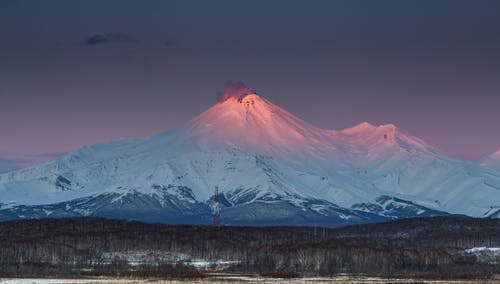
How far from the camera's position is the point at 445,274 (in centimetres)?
18388

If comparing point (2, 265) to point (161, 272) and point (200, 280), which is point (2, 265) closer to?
point (161, 272)

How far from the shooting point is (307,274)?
188375 mm

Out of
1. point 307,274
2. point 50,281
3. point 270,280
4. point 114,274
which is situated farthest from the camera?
point 307,274

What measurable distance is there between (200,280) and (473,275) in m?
44.2

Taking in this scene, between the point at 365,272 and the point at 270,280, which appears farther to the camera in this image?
the point at 365,272

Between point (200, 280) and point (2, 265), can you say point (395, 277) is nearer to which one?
point (200, 280)

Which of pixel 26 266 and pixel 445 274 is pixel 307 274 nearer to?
pixel 445 274

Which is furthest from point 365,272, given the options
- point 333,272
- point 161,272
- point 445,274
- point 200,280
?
point 200,280

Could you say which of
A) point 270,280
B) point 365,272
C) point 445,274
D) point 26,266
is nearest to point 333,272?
point 365,272

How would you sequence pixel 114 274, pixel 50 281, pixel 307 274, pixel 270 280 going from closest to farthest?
pixel 50 281 → pixel 270 280 → pixel 114 274 → pixel 307 274

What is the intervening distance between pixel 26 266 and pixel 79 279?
40.0 meters

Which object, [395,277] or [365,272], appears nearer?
[395,277]

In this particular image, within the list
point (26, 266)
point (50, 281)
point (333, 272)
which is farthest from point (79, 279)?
point (333, 272)

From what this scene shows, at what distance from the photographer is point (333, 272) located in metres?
197
